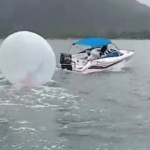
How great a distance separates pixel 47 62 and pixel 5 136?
5.39 m

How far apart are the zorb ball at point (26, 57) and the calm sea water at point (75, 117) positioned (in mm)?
1033

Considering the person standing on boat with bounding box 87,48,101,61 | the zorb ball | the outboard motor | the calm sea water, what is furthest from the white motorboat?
the zorb ball

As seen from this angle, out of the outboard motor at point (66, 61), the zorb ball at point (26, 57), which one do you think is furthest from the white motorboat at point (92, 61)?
the zorb ball at point (26, 57)

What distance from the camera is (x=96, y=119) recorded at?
13.5 m

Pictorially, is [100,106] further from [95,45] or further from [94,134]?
[95,45]

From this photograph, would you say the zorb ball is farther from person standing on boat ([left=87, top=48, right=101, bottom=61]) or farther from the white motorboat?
person standing on boat ([left=87, top=48, right=101, bottom=61])

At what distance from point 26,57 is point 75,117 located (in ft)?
12.4

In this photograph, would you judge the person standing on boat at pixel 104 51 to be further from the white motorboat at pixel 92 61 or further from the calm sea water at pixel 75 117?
the calm sea water at pixel 75 117

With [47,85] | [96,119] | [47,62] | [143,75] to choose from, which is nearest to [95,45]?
[143,75]

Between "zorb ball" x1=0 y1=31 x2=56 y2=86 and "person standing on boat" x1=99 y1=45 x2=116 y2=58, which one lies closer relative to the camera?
"zorb ball" x1=0 y1=31 x2=56 y2=86

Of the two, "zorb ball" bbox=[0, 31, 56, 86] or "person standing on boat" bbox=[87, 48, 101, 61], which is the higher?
"zorb ball" bbox=[0, 31, 56, 86]

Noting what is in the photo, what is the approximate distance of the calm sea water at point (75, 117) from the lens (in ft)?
36.5

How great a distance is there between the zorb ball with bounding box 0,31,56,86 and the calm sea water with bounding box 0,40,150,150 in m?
1.03

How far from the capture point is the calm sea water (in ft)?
36.5
